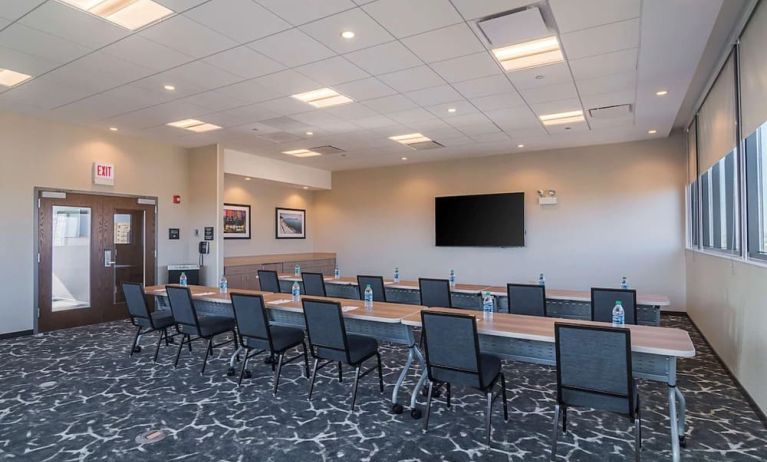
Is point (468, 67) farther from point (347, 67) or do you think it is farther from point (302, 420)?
point (302, 420)

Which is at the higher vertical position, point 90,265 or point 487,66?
point 487,66

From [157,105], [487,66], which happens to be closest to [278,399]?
[487,66]

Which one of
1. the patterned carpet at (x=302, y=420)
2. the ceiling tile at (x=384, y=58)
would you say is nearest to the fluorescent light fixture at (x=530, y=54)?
the ceiling tile at (x=384, y=58)

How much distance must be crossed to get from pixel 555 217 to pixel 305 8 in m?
6.52

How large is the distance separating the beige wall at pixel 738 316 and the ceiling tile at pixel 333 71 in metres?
3.95

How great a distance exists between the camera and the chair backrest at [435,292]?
493cm

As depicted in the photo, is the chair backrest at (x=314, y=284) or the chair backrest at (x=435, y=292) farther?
the chair backrest at (x=314, y=284)

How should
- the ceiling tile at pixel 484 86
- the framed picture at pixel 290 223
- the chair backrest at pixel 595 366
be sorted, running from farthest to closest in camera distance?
the framed picture at pixel 290 223
the ceiling tile at pixel 484 86
the chair backrest at pixel 595 366

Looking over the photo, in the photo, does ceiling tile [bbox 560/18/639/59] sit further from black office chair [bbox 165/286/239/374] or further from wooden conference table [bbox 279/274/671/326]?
black office chair [bbox 165/286/239/374]

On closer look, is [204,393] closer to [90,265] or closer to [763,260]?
[90,265]

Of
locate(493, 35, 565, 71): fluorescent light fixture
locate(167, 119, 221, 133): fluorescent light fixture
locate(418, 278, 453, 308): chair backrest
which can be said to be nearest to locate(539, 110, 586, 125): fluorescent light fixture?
locate(493, 35, 565, 71): fluorescent light fixture

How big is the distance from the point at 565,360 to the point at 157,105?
5563mm

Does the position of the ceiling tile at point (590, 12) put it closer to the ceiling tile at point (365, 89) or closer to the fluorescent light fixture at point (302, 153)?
the ceiling tile at point (365, 89)

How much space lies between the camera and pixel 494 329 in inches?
119
